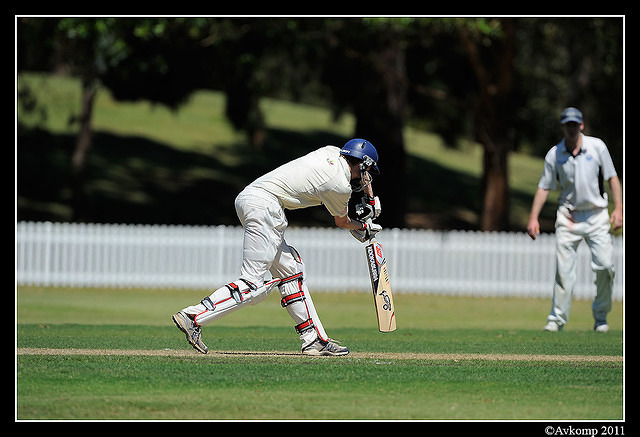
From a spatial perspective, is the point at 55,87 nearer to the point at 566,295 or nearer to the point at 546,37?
the point at 546,37

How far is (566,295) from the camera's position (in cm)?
1152

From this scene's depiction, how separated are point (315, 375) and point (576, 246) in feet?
16.8

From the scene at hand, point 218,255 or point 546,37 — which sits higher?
point 546,37

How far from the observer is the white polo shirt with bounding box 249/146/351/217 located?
8453 mm

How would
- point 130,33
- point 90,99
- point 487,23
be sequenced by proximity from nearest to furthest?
point 487,23
point 130,33
point 90,99

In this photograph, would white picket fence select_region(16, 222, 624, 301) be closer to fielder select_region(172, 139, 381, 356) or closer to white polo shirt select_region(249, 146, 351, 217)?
A: fielder select_region(172, 139, 381, 356)

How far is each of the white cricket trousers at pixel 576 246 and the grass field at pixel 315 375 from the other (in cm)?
56

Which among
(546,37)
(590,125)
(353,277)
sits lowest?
(353,277)

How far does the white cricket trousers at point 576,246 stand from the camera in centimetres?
1139

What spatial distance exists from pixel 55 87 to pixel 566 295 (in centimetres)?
4528

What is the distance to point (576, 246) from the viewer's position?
11.5m

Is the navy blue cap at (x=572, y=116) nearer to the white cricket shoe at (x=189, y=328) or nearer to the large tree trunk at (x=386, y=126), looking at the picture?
the white cricket shoe at (x=189, y=328)

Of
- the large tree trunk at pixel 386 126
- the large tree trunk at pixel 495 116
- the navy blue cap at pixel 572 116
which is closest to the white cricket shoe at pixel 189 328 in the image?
the navy blue cap at pixel 572 116

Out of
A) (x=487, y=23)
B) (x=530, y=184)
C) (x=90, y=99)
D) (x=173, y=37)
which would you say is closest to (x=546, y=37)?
(x=487, y=23)
